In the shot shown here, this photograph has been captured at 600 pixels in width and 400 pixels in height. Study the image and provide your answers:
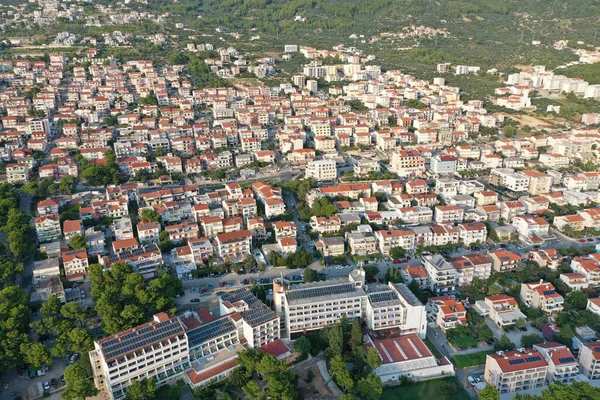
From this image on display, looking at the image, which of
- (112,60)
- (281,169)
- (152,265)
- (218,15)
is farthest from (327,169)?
(218,15)

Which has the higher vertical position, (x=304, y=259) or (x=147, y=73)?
(x=147, y=73)

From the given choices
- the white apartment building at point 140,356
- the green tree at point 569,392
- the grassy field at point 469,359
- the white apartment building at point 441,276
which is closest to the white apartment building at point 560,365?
the green tree at point 569,392

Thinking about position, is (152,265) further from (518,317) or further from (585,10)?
(585,10)

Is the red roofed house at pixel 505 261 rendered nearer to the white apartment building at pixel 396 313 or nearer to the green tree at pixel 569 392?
the white apartment building at pixel 396 313

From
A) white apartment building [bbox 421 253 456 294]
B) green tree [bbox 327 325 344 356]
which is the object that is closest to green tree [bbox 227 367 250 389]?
green tree [bbox 327 325 344 356]

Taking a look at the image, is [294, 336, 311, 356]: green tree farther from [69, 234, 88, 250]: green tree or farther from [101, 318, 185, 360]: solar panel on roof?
[69, 234, 88, 250]: green tree
